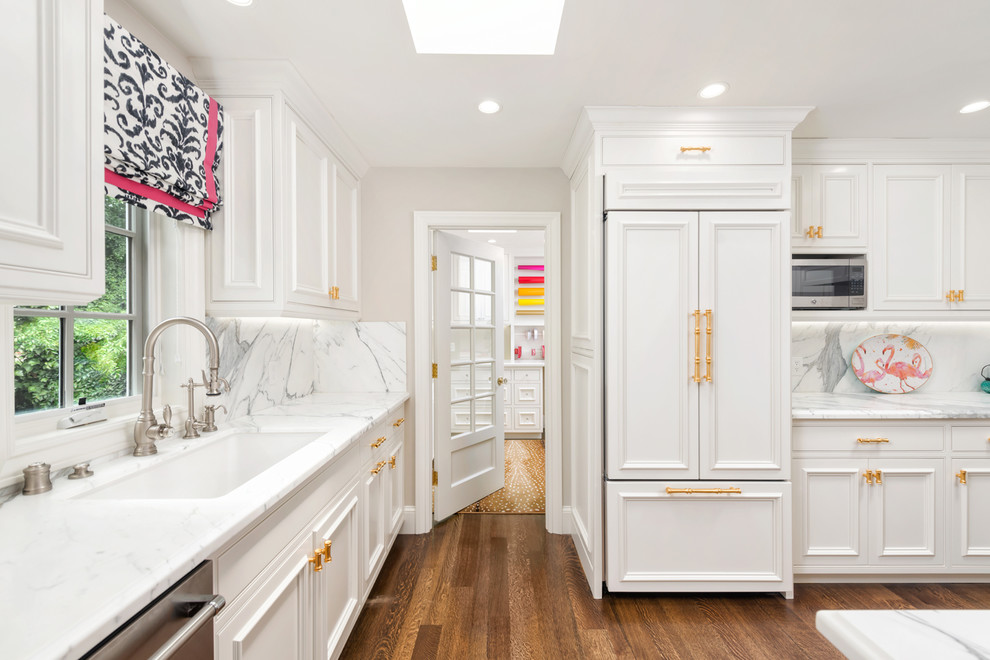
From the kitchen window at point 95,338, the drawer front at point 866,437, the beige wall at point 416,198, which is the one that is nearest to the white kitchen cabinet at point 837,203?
the drawer front at point 866,437

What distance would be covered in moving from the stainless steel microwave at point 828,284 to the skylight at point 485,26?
70.7 inches

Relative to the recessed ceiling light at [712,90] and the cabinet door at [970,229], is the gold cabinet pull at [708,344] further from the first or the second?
the cabinet door at [970,229]

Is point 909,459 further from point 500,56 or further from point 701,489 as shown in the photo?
point 500,56

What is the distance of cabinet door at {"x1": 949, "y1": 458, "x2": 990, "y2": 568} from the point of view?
86.8 inches

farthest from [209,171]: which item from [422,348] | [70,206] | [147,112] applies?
[422,348]

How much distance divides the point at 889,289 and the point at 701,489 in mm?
1605

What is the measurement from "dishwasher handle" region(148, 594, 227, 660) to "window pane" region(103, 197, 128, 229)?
1.33 m

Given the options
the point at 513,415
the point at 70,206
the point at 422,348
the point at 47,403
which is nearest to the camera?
the point at 70,206

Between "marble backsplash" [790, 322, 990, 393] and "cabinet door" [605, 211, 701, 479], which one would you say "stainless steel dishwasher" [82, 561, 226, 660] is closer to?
"cabinet door" [605, 211, 701, 479]

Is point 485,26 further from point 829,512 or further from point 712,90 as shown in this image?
point 829,512

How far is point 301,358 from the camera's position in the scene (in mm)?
2621

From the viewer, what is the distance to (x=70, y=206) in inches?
34.4

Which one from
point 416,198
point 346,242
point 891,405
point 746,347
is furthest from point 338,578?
point 891,405

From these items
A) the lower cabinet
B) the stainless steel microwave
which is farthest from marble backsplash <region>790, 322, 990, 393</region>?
the lower cabinet
